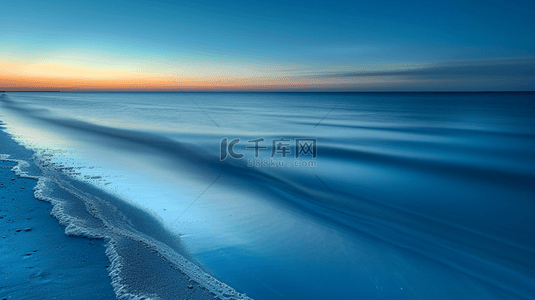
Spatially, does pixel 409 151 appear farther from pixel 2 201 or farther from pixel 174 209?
pixel 2 201

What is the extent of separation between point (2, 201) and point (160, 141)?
9032 mm
